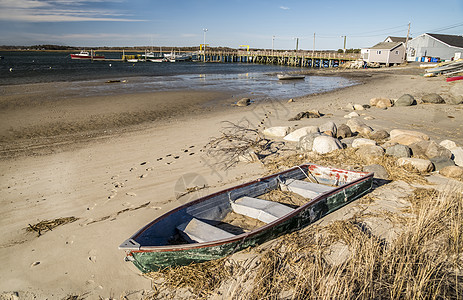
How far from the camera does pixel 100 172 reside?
814cm

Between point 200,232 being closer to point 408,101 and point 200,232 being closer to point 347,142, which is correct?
point 347,142

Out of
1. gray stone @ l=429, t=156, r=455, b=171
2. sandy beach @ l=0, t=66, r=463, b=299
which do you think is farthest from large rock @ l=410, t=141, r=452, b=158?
sandy beach @ l=0, t=66, r=463, b=299

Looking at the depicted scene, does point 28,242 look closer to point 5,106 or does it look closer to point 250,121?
point 250,121

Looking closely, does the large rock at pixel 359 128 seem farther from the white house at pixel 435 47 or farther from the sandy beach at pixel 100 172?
the white house at pixel 435 47

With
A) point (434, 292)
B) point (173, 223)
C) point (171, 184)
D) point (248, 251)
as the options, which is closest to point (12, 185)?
point (171, 184)

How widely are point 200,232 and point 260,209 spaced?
4.25 ft

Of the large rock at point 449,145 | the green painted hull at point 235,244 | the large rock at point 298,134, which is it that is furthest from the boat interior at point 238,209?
the large rock at point 449,145

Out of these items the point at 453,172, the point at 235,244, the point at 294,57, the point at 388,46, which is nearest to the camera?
the point at 235,244

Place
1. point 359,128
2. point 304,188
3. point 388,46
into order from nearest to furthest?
point 304,188, point 359,128, point 388,46

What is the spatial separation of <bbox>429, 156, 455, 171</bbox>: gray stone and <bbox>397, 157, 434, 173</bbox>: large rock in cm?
19

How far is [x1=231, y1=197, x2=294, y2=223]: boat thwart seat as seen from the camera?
539 centimetres

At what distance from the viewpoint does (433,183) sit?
715cm

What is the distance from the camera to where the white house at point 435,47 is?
5066 cm

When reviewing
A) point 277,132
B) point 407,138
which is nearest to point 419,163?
point 407,138
